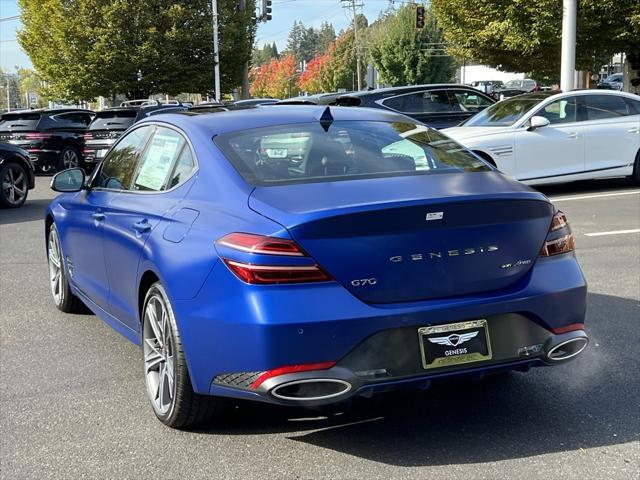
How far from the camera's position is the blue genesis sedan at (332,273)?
3.19 m

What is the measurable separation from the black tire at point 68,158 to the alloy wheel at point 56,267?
13.5m

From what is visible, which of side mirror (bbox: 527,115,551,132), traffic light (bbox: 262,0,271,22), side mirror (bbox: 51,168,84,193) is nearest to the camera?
side mirror (bbox: 51,168,84,193)

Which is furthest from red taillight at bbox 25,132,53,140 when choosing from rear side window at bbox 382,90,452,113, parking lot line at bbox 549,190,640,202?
parking lot line at bbox 549,190,640,202

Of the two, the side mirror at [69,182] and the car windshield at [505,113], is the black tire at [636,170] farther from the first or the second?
the side mirror at [69,182]

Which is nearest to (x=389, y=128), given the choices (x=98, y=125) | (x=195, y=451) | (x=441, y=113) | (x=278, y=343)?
(x=278, y=343)

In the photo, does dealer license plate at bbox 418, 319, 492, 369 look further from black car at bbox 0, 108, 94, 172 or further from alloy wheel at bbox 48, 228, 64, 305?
black car at bbox 0, 108, 94, 172

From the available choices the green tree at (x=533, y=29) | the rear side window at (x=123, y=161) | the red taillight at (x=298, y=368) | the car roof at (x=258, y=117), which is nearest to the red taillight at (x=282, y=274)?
the red taillight at (x=298, y=368)

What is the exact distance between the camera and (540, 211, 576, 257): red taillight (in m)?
3.60

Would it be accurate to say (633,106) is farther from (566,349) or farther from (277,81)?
(277,81)

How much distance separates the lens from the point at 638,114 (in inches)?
488

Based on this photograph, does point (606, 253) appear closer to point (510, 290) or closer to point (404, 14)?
point (510, 290)

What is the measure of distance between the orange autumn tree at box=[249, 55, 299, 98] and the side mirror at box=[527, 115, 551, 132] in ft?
309

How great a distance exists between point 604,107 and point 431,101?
129 inches

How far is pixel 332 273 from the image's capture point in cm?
321
